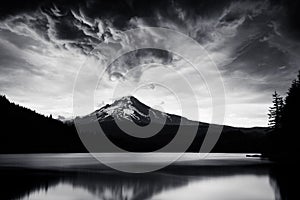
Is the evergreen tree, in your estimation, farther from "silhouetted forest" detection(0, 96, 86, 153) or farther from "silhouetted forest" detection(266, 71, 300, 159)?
"silhouetted forest" detection(0, 96, 86, 153)

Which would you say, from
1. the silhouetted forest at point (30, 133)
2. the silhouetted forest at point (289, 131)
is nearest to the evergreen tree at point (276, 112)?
the silhouetted forest at point (289, 131)

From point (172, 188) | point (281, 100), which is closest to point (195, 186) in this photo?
point (172, 188)

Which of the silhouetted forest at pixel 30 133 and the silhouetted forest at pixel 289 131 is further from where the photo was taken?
the silhouetted forest at pixel 30 133

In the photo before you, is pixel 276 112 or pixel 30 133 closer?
pixel 276 112

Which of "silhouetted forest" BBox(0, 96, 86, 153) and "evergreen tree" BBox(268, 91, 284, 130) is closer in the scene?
"evergreen tree" BBox(268, 91, 284, 130)

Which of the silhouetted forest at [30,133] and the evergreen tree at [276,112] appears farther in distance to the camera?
the silhouetted forest at [30,133]

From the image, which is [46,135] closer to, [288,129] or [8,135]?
[8,135]

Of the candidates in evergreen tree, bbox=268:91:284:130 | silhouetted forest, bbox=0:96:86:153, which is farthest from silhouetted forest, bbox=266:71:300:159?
silhouetted forest, bbox=0:96:86:153

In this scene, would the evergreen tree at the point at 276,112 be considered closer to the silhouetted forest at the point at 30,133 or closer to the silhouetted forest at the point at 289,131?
the silhouetted forest at the point at 289,131

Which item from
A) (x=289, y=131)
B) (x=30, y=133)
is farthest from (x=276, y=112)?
(x=30, y=133)

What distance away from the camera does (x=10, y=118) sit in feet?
487

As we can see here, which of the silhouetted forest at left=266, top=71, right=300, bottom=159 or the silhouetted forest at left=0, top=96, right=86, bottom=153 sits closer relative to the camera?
the silhouetted forest at left=266, top=71, right=300, bottom=159

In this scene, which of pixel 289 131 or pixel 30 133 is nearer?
pixel 289 131

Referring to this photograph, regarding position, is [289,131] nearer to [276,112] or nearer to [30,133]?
[276,112]
